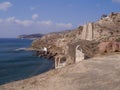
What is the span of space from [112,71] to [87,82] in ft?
8.73

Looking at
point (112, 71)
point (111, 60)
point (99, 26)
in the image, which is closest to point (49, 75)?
point (112, 71)

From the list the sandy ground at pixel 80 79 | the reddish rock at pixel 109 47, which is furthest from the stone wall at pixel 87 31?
the sandy ground at pixel 80 79

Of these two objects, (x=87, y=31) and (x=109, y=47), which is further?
(x=87, y=31)

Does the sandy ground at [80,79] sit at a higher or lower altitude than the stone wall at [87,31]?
lower

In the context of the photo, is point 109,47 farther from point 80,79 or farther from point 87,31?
point 87,31

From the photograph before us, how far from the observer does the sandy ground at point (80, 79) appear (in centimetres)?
1614

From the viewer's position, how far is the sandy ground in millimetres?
16139

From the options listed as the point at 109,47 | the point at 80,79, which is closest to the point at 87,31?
the point at 109,47

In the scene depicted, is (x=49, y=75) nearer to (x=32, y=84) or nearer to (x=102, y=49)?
(x=32, y=84)

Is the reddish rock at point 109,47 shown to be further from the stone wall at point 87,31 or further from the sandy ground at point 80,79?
the stone wall at point 87,31

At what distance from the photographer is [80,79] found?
17188 millimetres

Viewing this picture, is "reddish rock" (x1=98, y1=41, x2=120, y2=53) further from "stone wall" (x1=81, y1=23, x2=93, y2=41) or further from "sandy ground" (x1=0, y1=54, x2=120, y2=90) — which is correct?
"stone wall" (x1=81, y1=23, x2=93, y2=41)

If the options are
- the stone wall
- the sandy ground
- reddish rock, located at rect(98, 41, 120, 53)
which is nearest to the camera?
the sandy ground

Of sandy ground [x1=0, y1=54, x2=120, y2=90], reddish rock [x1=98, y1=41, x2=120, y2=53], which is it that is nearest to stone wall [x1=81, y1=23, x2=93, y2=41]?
reddish rock [x1=98, y1=41, x2=120, y2=53]
